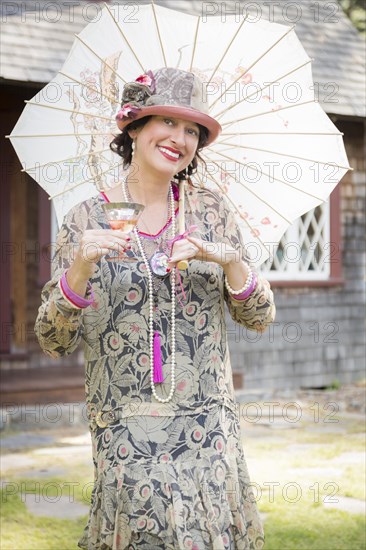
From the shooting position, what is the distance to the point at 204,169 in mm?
3156

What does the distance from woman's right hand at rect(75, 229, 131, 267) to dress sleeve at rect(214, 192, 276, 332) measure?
1.30 ft

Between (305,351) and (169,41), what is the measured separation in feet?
25.2

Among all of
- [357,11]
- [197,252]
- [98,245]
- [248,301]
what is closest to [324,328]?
[248,301]

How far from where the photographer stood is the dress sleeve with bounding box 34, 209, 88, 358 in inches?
96.4

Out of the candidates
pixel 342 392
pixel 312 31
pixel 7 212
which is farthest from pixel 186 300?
pixel 312 31

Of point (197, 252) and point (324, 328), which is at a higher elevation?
point (197, 252)

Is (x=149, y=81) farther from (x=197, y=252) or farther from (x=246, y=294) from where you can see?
(x=246, y=294)

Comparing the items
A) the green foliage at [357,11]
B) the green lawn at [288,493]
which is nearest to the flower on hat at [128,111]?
the green lawn at [288,493]

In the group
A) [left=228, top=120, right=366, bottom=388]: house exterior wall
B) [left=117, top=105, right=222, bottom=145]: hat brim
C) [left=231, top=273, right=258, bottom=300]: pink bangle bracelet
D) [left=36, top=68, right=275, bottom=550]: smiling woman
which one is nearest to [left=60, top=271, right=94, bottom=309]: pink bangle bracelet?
[left=36, top=68, right=275, bottom=550]: smiling woman

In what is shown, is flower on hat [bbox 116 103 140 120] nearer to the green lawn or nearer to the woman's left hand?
the woman's left hand

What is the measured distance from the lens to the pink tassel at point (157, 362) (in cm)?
253

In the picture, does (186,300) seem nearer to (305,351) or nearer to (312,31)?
(305,351)

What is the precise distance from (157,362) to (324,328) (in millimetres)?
8431

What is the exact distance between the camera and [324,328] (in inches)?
425
